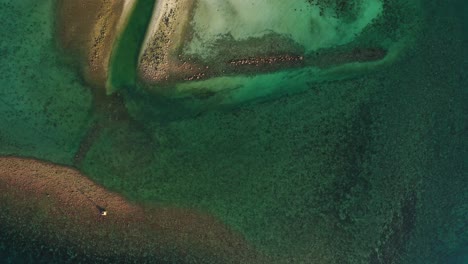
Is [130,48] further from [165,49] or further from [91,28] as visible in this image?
[91,28]

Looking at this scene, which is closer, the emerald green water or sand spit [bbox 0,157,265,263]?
sand spit [bbox 0,157,265,263]

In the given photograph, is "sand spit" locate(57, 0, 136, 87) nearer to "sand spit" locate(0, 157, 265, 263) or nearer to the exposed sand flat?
the exposed sand flat

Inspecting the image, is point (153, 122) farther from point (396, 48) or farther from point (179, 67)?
point (396, 48)

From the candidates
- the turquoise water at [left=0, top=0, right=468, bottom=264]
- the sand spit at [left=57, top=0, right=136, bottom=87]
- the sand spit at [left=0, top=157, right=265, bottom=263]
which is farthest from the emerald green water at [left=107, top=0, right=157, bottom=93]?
the sand spit at [left=0, top=157, right=265, bottom=263]

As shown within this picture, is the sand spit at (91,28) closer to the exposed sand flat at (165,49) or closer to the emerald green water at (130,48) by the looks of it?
the emerald green water at (130,48)

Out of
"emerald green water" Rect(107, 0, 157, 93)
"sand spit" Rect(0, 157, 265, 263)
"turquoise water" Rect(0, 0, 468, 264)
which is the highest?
"emerald green water" Rect(107, 0, 157, 93)

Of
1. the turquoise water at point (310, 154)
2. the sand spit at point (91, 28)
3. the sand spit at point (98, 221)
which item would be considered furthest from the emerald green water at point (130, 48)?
the sand spit at point (98, 221)

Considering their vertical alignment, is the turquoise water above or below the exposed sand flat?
below

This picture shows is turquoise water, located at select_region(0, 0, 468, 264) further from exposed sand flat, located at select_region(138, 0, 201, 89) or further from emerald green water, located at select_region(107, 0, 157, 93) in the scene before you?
exposed sand flat, located at select_region(138, 0, 201, 89)

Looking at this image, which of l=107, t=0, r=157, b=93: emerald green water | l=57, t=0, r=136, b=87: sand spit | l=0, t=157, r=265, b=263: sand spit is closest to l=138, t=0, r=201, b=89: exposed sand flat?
l=107, t=0, r=157, b=93: emerald green water
